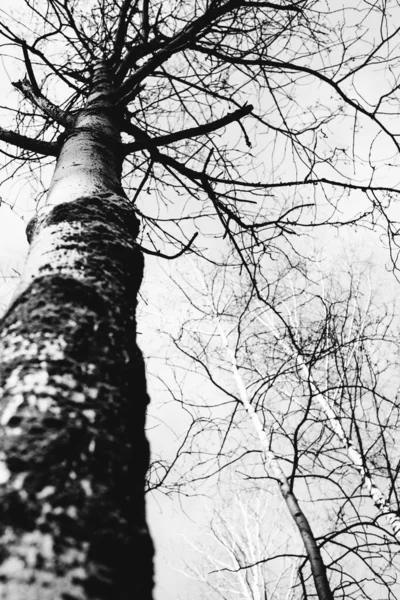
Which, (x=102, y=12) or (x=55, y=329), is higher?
(x=102, y=12)

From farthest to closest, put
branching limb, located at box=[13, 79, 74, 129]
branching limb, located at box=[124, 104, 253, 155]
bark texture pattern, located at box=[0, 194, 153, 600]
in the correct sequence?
branching limb, located at box=[13, 79, 74, 129], branching limb, located at box=[124, 104, 253, 155], bark texture pattern, located at box=[0, 194, 153, 600]

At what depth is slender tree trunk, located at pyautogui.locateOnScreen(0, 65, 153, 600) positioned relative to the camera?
37 cm

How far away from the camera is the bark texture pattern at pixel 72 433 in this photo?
372mm

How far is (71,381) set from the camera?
0.55 m

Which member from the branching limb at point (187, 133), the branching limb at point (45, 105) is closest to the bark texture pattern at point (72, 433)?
the branching limb at point (187, 133)

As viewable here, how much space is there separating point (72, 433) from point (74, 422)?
0.02 m

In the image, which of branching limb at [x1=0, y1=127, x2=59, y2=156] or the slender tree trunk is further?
branching limb at [x1=0, y1=127, x2=59, y2=156]

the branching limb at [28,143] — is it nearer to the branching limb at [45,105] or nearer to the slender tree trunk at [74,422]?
the branching limb at [45,105]

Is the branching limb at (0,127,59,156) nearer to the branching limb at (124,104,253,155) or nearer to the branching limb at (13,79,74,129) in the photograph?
the branching limb at (13,79,74,129)

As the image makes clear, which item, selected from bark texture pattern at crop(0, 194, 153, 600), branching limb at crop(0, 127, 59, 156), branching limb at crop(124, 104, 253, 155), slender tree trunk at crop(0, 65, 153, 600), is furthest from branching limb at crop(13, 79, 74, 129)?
bark texture pattern at crop(0, 194, 153, 600)

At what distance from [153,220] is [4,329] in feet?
7.87

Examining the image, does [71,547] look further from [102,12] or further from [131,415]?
[102,12]

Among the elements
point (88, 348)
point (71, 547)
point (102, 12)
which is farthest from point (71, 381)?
point (102, 12)

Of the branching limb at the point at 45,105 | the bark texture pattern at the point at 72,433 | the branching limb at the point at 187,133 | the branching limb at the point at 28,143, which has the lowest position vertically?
the bark texture pattern at the point at 72,433
